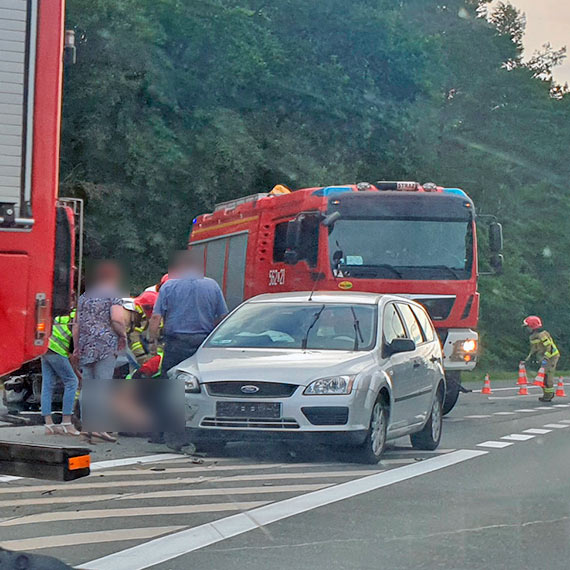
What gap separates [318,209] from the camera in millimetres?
18141

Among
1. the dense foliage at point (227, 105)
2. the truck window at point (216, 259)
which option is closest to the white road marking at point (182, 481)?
the truck window at point (216, 259)

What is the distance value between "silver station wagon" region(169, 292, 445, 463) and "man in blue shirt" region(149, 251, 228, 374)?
0.18 meters

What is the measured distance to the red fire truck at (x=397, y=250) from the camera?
1777cm

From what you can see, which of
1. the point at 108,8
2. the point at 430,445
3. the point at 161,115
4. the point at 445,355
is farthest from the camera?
the point at 161,115

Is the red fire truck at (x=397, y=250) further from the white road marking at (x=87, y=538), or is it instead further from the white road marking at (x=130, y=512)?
the white road marking at (x=87, y=538)

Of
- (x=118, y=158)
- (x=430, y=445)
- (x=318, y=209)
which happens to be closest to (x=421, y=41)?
(x=118, y=158)

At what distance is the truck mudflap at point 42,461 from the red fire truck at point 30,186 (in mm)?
458

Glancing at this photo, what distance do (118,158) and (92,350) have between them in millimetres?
19558

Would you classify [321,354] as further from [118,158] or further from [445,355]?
[118,158]

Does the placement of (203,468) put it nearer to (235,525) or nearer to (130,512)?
(130,512)

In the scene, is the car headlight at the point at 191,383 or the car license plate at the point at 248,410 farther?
the car headlight at the point at 191,383

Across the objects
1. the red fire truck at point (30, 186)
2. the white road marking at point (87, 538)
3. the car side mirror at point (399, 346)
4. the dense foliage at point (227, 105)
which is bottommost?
the white road marking at point (87, 538)

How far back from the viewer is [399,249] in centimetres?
1800

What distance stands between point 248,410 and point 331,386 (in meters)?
0.74
